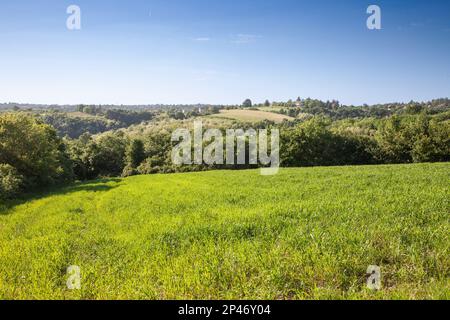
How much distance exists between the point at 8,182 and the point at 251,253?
2566cm

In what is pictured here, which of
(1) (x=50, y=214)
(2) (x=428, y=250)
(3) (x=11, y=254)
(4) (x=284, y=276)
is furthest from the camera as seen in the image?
(1) (x=50, y=214)

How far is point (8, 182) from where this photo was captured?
978 inches

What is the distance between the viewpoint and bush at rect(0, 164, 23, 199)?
78.9 feet

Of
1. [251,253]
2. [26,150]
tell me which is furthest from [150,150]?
[251,253]

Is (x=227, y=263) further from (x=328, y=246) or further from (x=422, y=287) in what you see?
(x=422, y=287)

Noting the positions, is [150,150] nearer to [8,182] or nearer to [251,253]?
[8,182]

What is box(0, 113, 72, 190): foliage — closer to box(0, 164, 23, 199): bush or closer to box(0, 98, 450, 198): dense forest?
box(0, 98, 450, 198): dense forest

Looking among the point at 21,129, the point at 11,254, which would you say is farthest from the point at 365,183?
the point at 21,129

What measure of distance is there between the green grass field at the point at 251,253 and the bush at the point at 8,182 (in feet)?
44.6

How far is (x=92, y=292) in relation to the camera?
591cm

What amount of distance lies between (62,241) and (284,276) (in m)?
7.75

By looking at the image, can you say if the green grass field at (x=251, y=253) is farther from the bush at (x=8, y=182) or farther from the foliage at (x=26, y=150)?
the foliage at (x=26, y=150)
